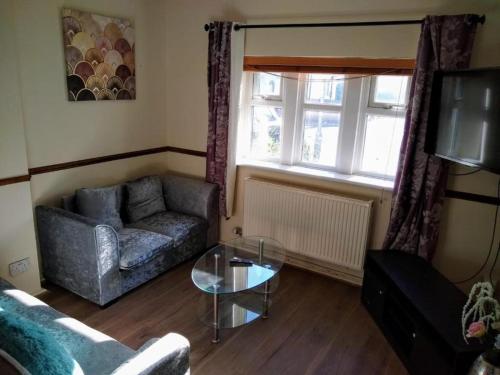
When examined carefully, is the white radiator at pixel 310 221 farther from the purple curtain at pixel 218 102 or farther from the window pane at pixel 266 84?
the window pane at pixel 266 84

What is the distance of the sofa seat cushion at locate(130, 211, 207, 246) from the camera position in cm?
321

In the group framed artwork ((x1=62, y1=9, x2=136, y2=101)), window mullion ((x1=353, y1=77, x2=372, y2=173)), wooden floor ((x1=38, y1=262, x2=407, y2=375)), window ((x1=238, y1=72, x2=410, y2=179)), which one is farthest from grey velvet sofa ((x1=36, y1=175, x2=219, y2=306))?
window mullion ((x1=353, y1=77, x2=372, y2=173))

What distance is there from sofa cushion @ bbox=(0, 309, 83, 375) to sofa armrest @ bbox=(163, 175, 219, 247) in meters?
2.22

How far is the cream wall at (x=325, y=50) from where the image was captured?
8.62 feet

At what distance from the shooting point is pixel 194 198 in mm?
3557

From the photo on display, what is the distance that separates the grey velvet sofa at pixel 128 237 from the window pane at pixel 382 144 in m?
1.43

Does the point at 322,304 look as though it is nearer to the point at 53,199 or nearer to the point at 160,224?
the point at 160,224

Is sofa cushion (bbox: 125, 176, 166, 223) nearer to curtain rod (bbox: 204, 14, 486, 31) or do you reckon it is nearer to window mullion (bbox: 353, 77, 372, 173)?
curtain rod (bbox: 204, 14, 486, 31)

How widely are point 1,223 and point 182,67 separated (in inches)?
82.8

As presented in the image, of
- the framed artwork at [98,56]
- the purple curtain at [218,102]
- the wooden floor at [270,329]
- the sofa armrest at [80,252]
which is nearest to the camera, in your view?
the wooden floor at [270,329]

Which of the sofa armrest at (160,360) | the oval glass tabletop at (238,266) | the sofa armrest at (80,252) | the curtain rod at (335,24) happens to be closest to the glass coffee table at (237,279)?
the oval glass tabletop at (238,266)

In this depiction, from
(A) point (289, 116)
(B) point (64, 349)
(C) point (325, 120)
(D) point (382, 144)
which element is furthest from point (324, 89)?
(B) point (64, 349)

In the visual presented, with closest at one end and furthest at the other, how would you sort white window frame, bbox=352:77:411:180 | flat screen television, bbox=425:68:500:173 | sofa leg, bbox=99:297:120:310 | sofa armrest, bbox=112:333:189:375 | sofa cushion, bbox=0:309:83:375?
1. sofa cushion, bbox=0:309:83:375
2. sofa armrest, bbox=112:333:189:375
3. flat screen television, bbox=425:68:500:173
4. sofa leg, bbox=99:297:120:310
5. white window frame, bbox=352:77:411:180

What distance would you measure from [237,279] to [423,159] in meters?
1.56
